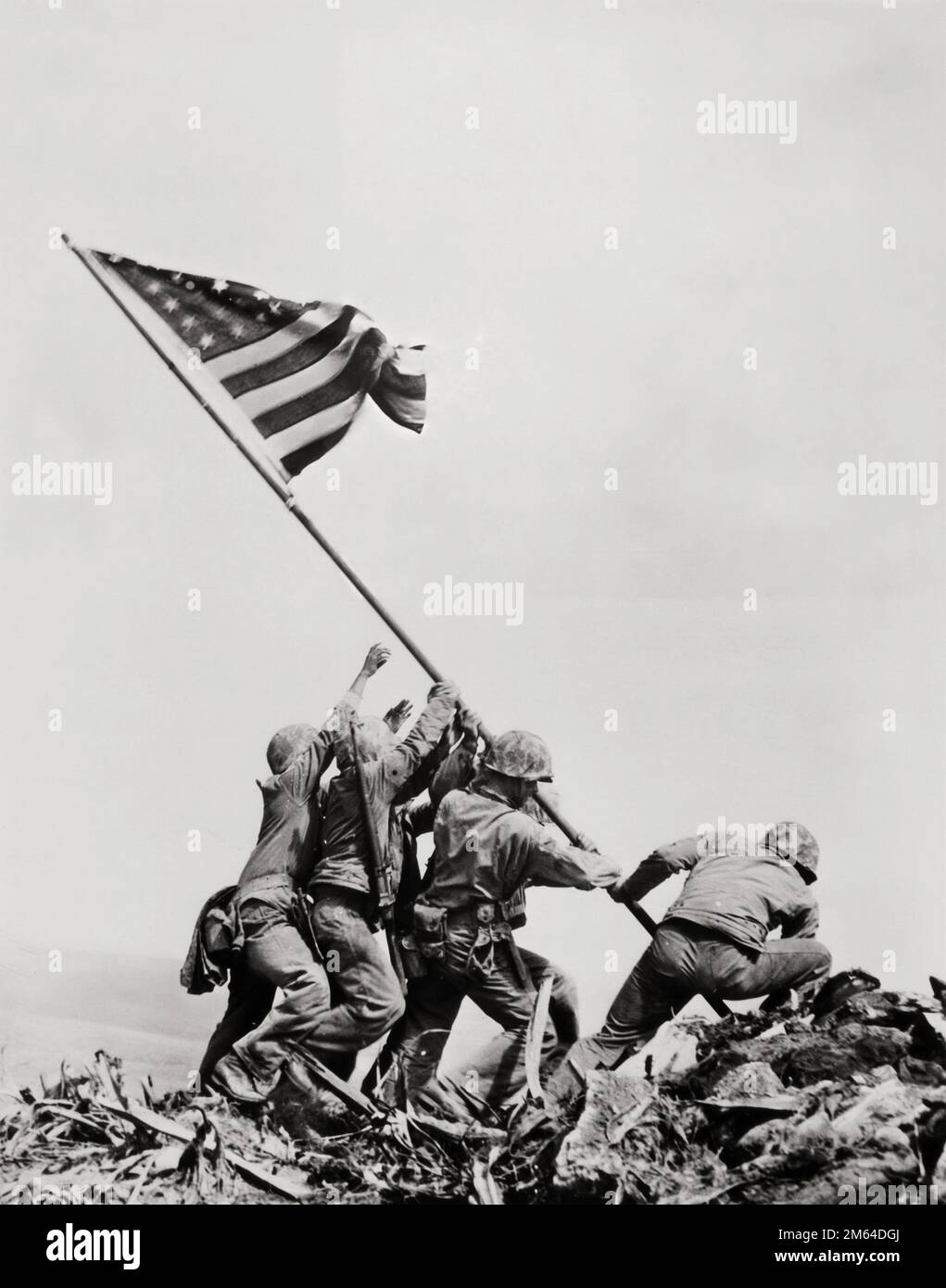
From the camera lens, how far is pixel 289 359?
1021 cm

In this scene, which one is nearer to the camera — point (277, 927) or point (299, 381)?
point (277, 927)

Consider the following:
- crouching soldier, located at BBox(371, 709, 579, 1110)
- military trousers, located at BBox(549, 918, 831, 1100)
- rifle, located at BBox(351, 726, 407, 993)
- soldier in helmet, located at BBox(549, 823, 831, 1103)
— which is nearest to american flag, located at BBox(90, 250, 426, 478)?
rifle, located at BBox(351, 726, 407, 993)

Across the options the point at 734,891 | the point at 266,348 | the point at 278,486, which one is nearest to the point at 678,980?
the point at 734,891

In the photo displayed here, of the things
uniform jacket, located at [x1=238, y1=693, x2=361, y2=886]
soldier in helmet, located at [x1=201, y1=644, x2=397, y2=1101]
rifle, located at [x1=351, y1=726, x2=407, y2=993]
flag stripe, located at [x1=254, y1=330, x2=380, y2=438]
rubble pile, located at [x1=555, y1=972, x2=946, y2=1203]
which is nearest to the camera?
rubble pile, located at [x1=555, y1=972, x2=946, y2=1203]

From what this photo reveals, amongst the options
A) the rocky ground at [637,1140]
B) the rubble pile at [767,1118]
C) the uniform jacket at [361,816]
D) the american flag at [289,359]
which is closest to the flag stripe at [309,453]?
the american flag at [289,359]

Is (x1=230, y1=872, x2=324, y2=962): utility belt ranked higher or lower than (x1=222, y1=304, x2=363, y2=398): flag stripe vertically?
lower

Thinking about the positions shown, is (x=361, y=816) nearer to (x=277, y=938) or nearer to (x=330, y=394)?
(x=277, y=938)

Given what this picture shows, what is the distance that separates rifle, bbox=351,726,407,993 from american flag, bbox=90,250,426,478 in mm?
2191

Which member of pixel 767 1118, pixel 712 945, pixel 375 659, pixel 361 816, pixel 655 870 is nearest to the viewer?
pixel 767 1118

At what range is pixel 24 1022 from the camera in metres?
10.1

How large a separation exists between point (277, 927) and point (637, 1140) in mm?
2487

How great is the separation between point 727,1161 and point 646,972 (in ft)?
3.87

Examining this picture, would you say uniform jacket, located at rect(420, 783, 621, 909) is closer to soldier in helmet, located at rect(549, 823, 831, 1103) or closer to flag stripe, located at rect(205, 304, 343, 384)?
soldier in helmet, located at rect(549, 823, 831, 1103)

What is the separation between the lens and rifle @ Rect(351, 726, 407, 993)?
9.79 m
